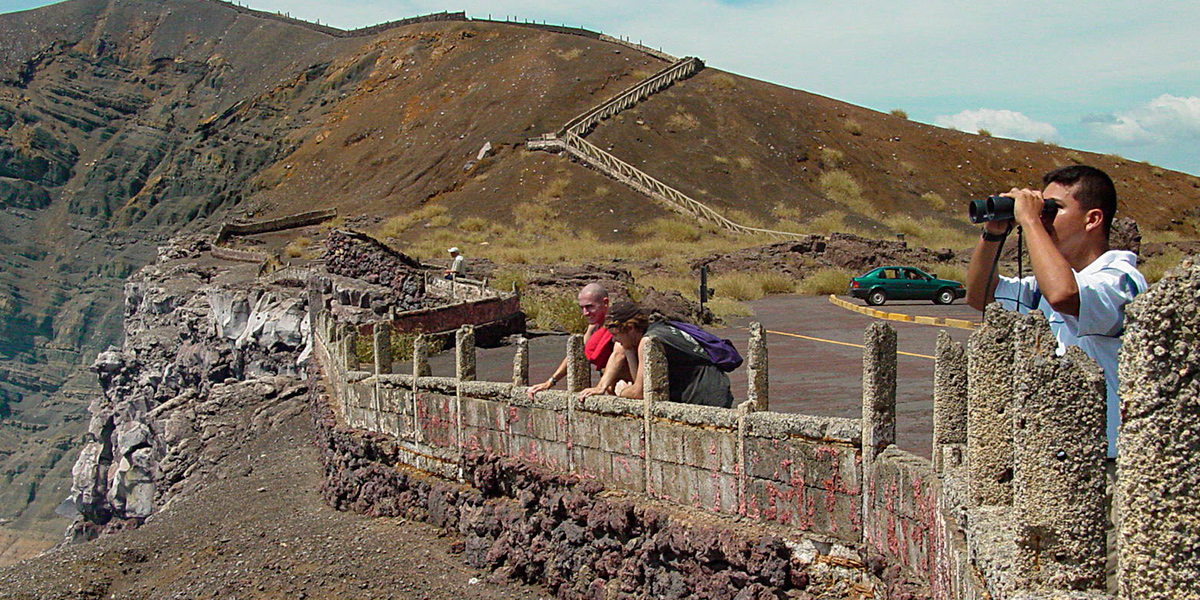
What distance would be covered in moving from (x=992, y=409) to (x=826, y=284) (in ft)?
99.6

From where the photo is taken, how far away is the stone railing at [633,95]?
62844 mm

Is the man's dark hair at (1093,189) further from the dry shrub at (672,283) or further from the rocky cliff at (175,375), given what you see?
the dry shrub at (672,283)

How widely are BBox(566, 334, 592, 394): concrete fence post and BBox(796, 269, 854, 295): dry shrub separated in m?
25.3

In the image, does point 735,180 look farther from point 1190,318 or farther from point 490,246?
point 1190,318

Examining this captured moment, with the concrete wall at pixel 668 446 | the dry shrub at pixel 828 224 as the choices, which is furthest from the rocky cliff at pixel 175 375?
the dry shrub at pixel 828 224

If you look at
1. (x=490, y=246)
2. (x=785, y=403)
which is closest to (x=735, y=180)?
(x=490, y=246)

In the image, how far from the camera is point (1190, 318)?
98.1 inches

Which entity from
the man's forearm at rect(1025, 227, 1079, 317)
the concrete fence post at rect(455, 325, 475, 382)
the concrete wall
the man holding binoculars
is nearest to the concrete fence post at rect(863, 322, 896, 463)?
the concrete wall

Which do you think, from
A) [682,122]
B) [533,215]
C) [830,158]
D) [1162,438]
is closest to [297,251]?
[533,215]

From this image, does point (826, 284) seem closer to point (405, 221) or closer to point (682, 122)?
point (405, 221)

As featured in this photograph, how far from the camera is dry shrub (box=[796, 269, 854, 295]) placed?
3366 cm

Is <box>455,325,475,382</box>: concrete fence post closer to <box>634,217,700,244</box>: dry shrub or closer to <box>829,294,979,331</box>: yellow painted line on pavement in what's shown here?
<box>829,294,979,331</box>: yellow painted line on pavement

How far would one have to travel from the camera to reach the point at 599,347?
9367 millimetres

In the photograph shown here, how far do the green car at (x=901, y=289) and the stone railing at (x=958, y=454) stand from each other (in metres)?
18.8
